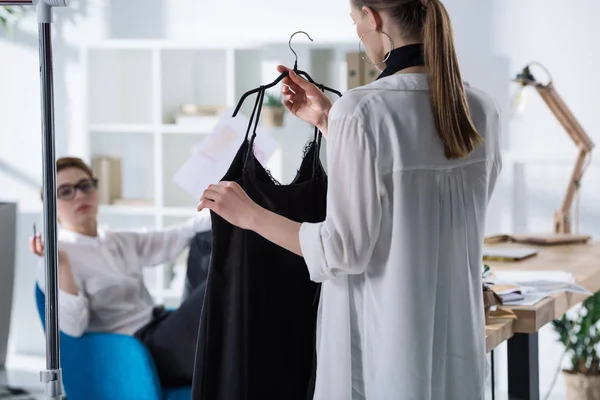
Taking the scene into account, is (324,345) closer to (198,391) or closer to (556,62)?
(198,391)

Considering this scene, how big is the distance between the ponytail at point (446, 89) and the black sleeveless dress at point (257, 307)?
388 millimetres

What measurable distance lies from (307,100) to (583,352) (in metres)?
2.37

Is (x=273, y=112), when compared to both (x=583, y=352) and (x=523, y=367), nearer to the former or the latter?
(x=583, y=352)

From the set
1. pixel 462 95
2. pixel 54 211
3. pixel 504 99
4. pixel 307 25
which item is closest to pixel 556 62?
pixel 504 99

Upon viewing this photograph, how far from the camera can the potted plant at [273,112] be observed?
4879mm

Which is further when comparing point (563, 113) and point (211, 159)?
point (563, 113)

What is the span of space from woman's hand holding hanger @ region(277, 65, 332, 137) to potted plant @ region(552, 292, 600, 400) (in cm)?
220

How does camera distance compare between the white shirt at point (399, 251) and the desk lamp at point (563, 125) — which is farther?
the desk lamp at point (563, 125)

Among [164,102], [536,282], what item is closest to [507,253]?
[536,282]

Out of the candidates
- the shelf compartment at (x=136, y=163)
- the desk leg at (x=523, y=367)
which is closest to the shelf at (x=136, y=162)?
the shelf compartment at (x=136, y=163)

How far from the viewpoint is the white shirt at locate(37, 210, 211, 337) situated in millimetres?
3354

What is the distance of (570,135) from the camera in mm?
3914

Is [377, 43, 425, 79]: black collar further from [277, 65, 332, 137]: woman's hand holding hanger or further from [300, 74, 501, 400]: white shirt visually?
[277, 65, 332, 137]: woman's hand holding hanger

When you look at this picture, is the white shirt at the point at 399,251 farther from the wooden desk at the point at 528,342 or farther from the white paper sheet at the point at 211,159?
the white paper sheet at the point at 211,159
